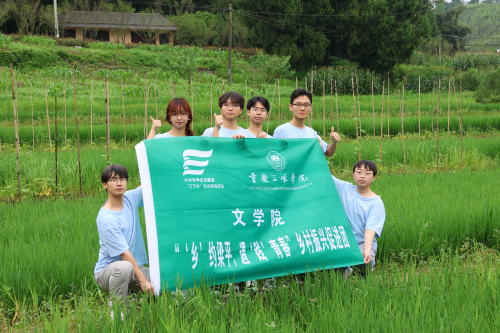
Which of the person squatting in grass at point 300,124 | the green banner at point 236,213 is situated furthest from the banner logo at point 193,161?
the person squatting in grass at point 300,124

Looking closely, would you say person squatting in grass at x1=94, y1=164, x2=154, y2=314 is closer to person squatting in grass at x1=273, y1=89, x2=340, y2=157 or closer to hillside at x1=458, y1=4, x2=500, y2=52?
person squatting in grass at x1=273, y1=89, x2=340, y2=157

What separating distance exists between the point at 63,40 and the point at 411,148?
26322 millimetres

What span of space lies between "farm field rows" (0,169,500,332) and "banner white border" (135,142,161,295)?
0.53ft

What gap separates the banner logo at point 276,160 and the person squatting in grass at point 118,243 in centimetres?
103

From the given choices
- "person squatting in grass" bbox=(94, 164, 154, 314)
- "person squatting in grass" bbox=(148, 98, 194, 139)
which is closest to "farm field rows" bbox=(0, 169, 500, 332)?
"person squatting in grass" bbox=(94, 164, 154, 314)

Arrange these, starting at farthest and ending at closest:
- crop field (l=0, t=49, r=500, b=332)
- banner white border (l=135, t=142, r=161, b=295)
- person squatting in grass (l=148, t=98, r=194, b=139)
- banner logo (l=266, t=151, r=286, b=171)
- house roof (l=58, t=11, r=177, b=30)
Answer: house roof (l=58, t=11, r=177, b=30)
person squatting in grass (l=148, t=98, r=194, b=139)
banner logo (l=266, t=151, r=286, b=171)
banner white border (l=135, t=142, r=161, b=295)
crop field (l=0, t=49, r=500, b=332)

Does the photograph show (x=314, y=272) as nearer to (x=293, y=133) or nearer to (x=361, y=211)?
(x=361, y=211)

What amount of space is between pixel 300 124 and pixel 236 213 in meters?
1.14

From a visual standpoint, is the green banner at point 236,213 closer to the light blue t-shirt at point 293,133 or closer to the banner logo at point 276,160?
the banner logo at point 276,160

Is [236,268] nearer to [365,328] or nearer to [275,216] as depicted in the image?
[275,216]

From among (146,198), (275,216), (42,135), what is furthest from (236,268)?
(42,135)

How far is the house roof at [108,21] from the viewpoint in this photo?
105 feet

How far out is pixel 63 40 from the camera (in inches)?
1094

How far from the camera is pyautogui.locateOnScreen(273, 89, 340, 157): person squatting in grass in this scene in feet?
11.1
